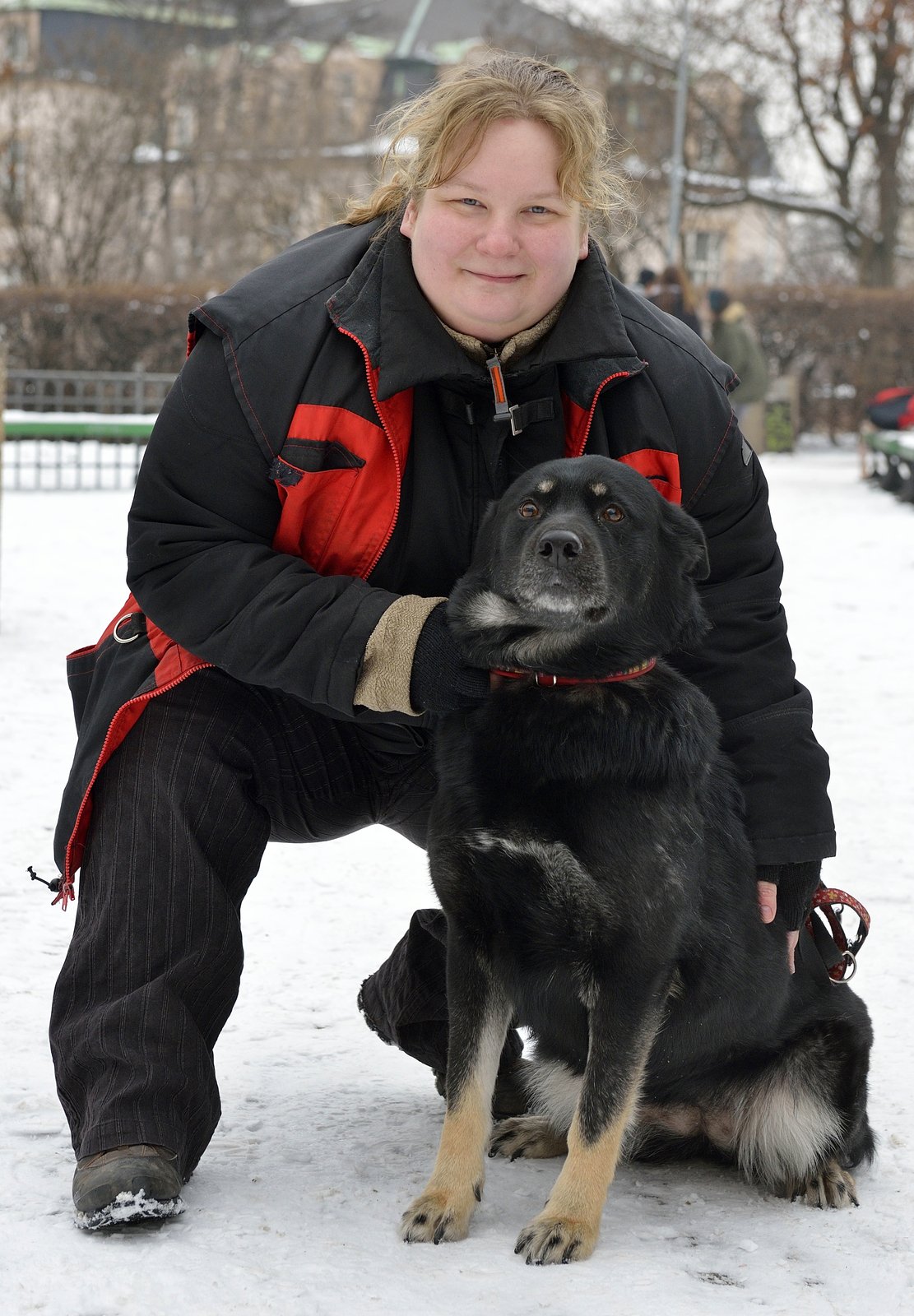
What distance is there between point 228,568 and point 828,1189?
138 cm

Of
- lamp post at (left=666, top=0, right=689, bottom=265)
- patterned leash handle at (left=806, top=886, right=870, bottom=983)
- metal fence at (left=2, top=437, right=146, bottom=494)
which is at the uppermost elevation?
lamp post at (left=666, top=0, right=689, bottom=265)

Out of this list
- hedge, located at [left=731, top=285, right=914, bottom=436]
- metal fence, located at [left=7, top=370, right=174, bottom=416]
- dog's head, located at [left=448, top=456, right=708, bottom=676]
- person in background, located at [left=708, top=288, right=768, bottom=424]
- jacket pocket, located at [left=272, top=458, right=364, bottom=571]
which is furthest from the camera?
hedge, located at [left=731, top=285, right=914, bottom=436]

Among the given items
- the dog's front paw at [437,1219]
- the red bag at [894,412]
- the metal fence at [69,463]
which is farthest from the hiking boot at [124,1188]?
the red bag at [894,412]

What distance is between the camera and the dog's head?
2.24 meters

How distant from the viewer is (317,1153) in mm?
2348

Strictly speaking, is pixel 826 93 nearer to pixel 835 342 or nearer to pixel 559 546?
pixel 835 342

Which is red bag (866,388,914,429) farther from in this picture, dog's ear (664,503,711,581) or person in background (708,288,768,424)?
dog's ear (664,503,711,581)

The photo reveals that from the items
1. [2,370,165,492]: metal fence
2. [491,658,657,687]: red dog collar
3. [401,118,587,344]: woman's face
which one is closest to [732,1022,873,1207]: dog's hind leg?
[491,658,657,687]: red dog collar

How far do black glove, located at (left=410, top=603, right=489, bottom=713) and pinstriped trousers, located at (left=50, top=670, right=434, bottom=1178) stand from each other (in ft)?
0.98

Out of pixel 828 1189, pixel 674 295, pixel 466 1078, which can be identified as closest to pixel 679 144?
pixel 674 295

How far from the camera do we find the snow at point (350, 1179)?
192cm

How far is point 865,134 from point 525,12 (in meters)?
8.48

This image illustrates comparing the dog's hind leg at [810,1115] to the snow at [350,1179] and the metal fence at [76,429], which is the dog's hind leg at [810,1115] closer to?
the snow at [350,1179]

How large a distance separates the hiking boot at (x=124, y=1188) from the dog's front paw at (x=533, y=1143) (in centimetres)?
63
